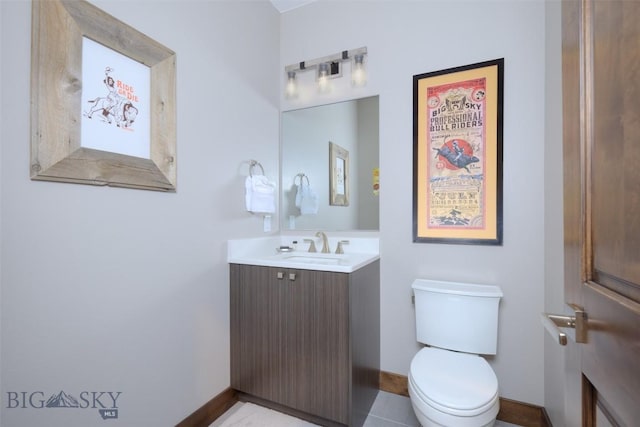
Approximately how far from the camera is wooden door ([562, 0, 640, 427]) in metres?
0.41

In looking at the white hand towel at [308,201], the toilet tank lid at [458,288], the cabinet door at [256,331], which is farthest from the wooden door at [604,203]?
the white hand towel at [308,201]

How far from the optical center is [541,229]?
154cm

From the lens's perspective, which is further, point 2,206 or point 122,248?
point 122,248

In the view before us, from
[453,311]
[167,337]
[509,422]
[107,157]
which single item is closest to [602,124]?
[453,311]

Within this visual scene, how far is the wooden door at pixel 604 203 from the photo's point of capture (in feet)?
1.36

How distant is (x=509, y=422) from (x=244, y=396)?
1.57 metres

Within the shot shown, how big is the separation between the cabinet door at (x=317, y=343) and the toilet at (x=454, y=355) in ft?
1.23

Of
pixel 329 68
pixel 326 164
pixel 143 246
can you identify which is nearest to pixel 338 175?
pixel 326 164

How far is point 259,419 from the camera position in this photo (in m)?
1.62

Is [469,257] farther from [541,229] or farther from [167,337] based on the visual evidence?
[167,337]

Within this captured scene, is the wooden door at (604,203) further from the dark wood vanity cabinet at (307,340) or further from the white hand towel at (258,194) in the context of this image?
the white hand towel at (258,194)

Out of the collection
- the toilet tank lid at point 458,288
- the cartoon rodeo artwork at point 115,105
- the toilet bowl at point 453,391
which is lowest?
the toilet bowl at point 453,391

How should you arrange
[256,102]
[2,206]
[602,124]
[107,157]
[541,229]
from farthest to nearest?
[256,102] < [541,229] < [107,157] < [2,206] < [602,124]

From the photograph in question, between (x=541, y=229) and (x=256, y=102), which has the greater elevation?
(x=256, y=102)
